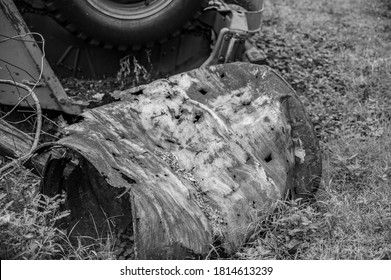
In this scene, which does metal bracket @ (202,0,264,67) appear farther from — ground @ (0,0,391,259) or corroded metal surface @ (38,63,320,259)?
corroded metal surface @ (38,63,320,259)

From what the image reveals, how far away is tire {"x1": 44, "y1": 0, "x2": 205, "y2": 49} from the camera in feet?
13.2

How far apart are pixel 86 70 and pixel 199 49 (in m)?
0.95

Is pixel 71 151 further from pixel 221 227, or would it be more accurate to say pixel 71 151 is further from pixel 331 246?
pixel 331 246

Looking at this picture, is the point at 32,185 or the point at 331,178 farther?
the point at 331,178

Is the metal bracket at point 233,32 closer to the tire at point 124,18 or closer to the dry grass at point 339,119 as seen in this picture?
the tire at point 124,18

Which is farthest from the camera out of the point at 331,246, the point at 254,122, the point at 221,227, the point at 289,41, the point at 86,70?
the point at 289,41

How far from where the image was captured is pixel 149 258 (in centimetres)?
255

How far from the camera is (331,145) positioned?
430 centimetres

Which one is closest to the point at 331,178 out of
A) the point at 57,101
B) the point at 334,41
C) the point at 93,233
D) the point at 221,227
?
the point at 221,227

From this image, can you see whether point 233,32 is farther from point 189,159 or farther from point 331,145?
point 189,159

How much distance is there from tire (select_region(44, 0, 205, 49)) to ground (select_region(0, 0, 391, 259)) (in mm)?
1309

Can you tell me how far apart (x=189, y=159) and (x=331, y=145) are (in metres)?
1.63

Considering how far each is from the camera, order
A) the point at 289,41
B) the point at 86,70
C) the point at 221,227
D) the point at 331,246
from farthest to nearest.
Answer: the point at 289,41
the point at 86,70
the point at 331,246
the point at 221,227

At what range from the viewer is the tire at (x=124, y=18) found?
402 centimetres
